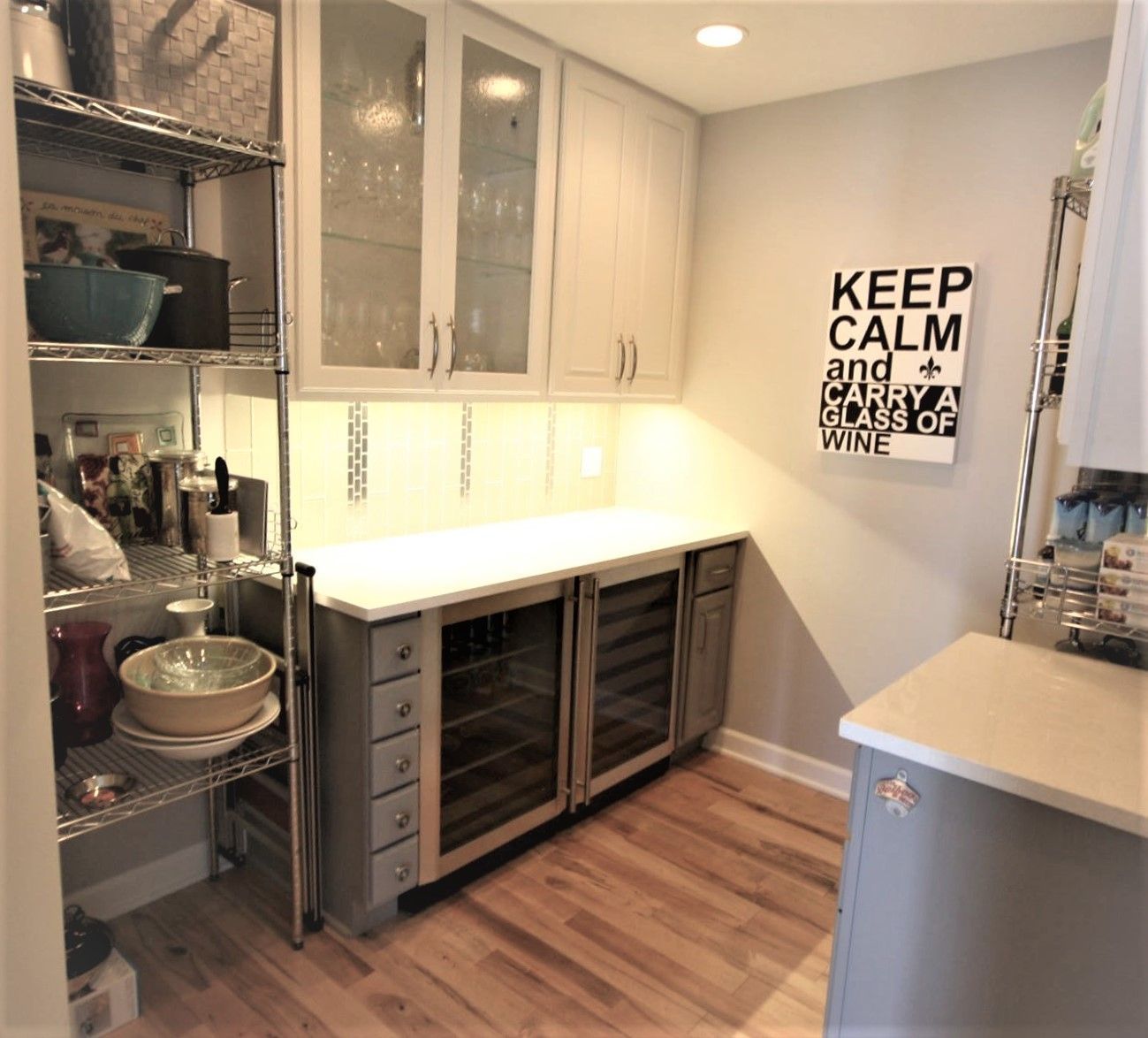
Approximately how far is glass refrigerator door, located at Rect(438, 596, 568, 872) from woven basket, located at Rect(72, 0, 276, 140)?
4.07ft

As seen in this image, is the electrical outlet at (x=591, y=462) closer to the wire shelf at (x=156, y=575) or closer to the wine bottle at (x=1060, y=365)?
the wire shelf at (x=156, y=575)

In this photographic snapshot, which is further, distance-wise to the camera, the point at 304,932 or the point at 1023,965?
the point at 304,932

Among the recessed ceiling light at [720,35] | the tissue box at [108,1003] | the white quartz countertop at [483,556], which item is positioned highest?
the recessed ceiling light at [720,35]

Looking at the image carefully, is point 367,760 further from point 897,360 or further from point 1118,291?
point 897,360

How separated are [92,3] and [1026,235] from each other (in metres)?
2.31

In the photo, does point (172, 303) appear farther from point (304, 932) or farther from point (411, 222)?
point (304, 932)

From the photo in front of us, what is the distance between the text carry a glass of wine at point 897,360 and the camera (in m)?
2.46

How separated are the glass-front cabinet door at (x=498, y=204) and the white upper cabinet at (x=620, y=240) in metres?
0.08

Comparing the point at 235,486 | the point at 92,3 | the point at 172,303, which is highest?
the point at 92,3

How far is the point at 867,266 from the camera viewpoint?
2.62m

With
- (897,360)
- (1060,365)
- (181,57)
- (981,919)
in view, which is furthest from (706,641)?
(181,57)

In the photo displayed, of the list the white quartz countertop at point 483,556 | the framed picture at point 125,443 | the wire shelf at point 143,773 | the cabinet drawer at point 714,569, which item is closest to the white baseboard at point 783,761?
the cabinet drawer at point 714,569

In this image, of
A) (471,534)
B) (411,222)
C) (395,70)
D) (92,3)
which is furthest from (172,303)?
(471,534)

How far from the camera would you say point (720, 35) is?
7.31 feet
